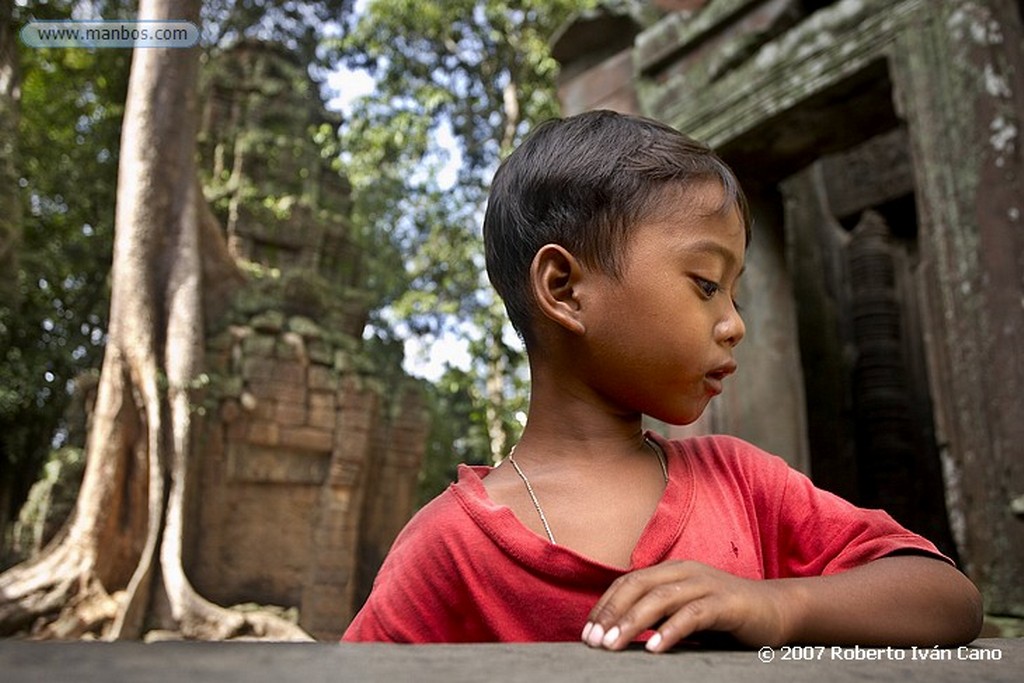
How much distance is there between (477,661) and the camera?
2.19 ft

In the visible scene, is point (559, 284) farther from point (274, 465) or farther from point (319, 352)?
point (319, 352)

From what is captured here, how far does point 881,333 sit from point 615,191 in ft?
15.9

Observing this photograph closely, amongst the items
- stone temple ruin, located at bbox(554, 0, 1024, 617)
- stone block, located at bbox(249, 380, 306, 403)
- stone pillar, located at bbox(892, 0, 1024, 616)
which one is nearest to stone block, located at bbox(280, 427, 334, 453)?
stone block, located at bbox(249, 380, 306, 403)

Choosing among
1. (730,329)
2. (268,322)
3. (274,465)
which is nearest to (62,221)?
(268,322)

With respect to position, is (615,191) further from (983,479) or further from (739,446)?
(983,479)

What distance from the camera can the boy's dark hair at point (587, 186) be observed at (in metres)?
1.21

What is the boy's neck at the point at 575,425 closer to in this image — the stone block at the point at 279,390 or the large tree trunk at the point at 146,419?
the large tree trunk at the point at 146,419

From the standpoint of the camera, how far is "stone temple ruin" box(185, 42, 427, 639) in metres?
8.50

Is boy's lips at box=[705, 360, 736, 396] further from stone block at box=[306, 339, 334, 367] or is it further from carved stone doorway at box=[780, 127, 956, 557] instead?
stone block at box=[306, 339, 334, 367]

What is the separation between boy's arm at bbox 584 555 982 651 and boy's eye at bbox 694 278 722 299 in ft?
1.29

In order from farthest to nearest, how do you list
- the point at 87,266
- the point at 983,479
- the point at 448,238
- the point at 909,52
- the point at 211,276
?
the point at 87,266 < the point at 448,238 < the point at 211,276 < the point at 909,52 < the point at 983,479

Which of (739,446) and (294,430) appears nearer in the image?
(739,446)

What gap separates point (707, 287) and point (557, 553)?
405 mm

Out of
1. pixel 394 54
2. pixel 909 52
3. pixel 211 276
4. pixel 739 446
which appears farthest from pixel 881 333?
pixel 394 54
